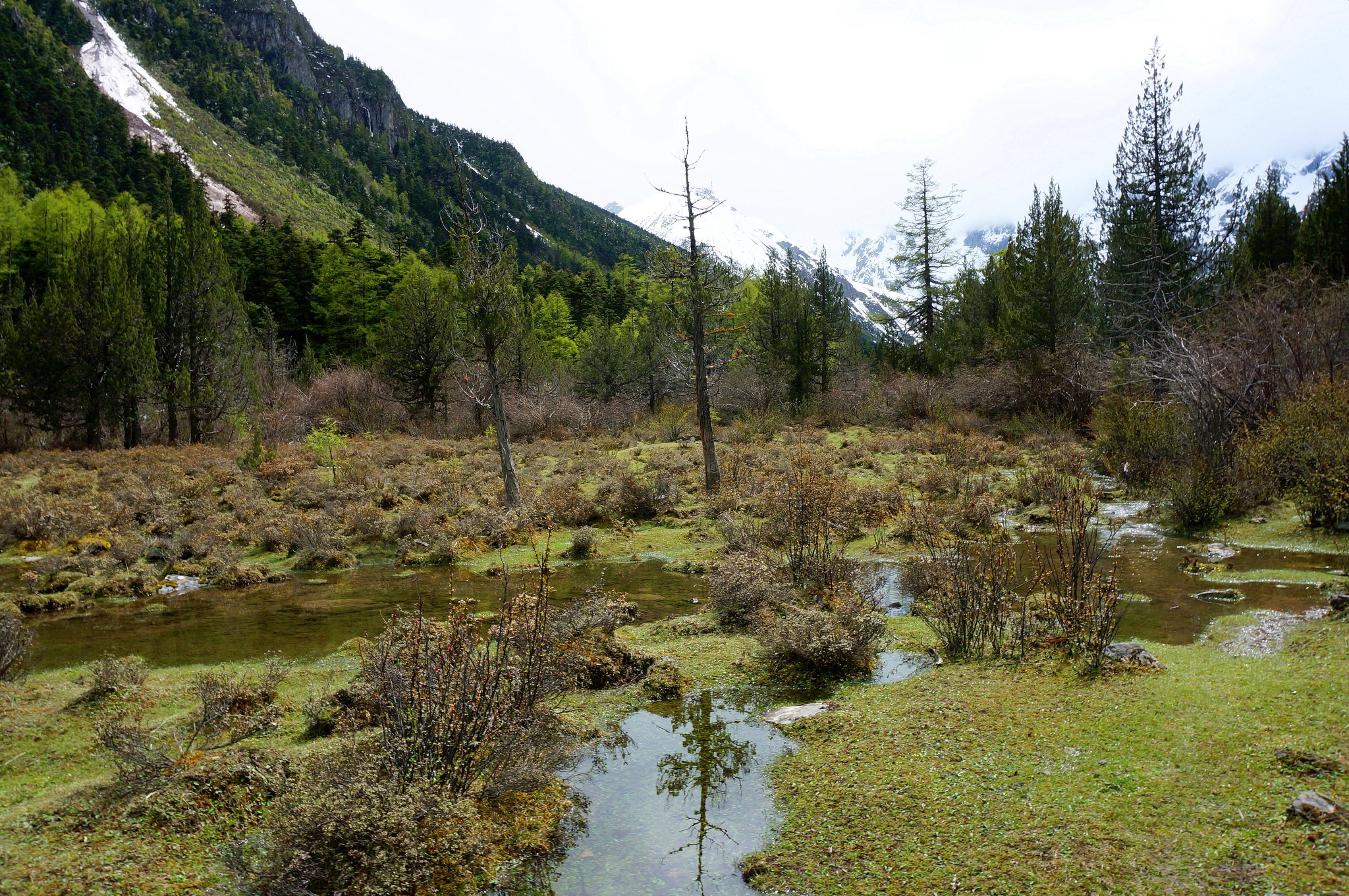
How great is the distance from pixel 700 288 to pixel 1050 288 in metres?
17.7

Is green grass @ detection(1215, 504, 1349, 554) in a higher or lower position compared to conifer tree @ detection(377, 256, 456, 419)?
lower

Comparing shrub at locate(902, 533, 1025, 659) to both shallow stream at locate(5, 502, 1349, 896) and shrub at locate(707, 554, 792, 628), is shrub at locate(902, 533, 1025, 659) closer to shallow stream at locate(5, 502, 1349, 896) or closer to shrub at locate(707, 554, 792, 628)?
shallow stream at locate(5, 502, 1349, 896)

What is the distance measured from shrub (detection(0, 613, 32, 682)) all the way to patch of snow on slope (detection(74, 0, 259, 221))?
300 ft

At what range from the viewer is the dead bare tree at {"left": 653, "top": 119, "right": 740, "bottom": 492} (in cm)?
1853

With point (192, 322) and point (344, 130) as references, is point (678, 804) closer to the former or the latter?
point (192, 322)

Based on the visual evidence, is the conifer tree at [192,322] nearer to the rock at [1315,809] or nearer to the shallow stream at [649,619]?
the shallow stream at [649,619]

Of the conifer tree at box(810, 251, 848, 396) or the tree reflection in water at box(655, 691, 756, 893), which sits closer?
the tree reflection in water at box(655, 691, 756, 893)

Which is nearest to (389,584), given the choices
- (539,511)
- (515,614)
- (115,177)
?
(539,511)

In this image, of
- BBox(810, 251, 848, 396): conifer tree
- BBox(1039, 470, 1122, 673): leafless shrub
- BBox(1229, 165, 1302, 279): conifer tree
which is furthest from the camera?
BBox(810, 251, 848, 396): conifer tree

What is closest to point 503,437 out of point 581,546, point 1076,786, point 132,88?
point 581,546

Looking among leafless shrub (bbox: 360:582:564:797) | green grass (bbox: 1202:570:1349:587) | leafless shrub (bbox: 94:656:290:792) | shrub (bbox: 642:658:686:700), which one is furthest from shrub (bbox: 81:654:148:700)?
green grass (bbox: 1202:570:1349:587)

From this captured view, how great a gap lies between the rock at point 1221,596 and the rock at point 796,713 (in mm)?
5827

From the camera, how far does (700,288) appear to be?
18344 mm

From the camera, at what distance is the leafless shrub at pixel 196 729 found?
4.23 metres
